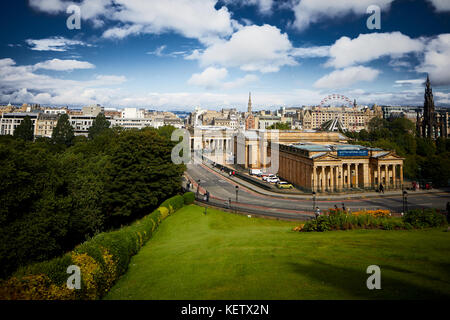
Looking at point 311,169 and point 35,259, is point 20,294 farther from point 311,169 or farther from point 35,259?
point 311,169

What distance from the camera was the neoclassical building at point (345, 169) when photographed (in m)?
53.0

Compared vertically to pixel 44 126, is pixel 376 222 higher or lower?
lower

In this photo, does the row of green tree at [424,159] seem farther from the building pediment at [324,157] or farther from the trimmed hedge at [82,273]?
the trimmed hedge at [82,273]

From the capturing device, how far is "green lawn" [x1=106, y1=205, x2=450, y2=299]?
33.6ft

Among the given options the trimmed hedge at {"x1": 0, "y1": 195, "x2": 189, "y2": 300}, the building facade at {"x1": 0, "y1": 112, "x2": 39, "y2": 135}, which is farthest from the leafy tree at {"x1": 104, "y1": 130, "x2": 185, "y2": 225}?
the building facade at {"x1": 0, "y1": 112, "x2": 39, "y2": 135}

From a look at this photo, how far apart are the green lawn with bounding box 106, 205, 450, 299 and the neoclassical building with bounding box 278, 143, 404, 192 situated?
3432 cm

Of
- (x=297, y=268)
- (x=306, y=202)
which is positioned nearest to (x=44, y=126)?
(x=306, y=202)

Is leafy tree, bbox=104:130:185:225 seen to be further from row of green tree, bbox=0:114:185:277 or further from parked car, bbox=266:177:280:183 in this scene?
parked car, bbox=266:177:280:183

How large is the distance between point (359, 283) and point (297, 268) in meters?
2.93

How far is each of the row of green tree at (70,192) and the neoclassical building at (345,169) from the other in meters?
25.7

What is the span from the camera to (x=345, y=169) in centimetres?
5678

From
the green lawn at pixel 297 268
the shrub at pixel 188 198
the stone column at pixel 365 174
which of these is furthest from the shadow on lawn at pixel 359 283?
the stone column at pixel 365 174

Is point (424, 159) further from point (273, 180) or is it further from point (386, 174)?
point (273, 180)
